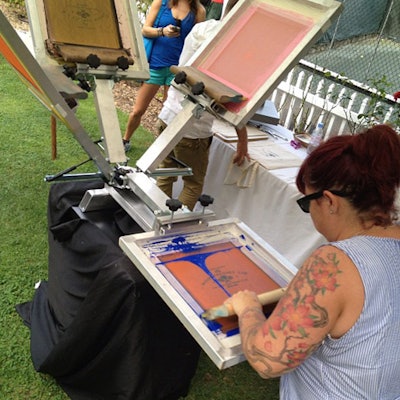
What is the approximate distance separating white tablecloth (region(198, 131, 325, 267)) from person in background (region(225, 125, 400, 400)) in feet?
4.58

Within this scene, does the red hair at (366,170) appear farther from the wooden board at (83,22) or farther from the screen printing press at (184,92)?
the wooden board at (83,22)

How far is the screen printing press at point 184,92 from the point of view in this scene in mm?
1220

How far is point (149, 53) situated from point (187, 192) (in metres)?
1.73

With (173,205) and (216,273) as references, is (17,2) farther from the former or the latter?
(216,273)

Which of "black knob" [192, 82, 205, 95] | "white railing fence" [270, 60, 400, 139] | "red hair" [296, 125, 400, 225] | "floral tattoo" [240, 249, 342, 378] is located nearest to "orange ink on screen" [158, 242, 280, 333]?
"floral tattoo" [240, 249, 342, 378]

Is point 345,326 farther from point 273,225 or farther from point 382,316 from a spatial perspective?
point 273,225

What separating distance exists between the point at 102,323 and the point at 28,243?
1471 millimetres

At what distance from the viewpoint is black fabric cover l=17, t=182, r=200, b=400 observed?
1447mm

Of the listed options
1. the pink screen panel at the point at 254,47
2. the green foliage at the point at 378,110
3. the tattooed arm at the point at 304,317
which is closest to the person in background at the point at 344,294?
the tattooed arm at the point at 304,317

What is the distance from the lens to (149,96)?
149 inches

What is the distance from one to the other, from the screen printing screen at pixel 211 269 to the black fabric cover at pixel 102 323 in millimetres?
196

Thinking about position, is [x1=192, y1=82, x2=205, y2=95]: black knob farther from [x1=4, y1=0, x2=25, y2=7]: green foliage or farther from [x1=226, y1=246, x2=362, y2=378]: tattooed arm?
[x1=4, y1=0, x2=25, y2=7]: green foliage

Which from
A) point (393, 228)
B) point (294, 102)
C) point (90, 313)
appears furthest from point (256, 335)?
point (294, 102)

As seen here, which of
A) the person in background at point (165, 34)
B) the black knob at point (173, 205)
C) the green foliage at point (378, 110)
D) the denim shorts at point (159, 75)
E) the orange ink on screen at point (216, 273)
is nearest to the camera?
the orange ink on screen at point (216, 273)
